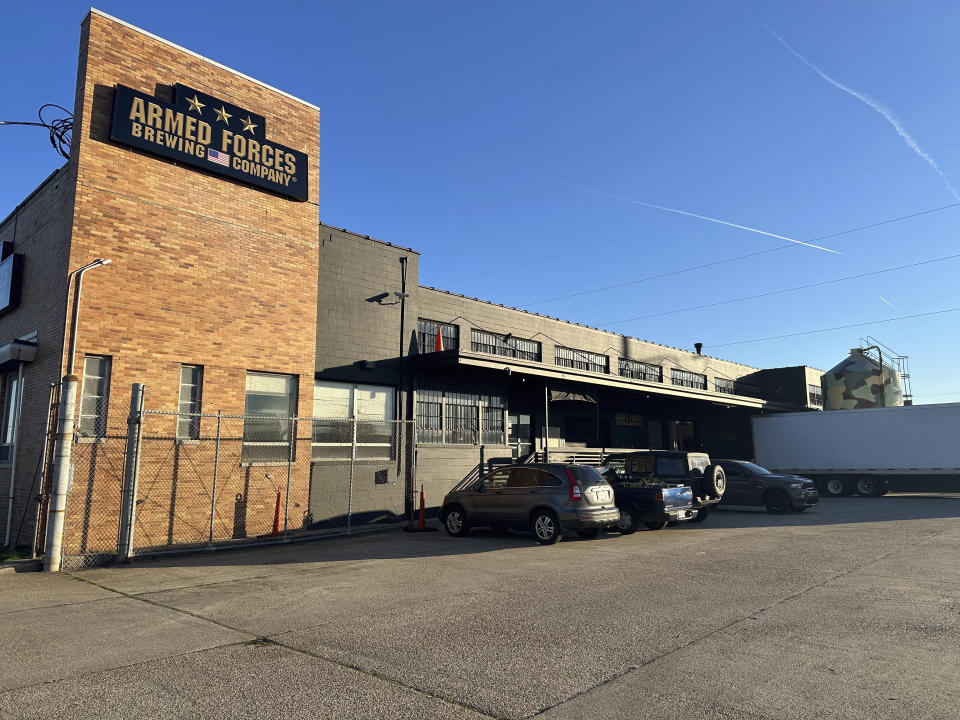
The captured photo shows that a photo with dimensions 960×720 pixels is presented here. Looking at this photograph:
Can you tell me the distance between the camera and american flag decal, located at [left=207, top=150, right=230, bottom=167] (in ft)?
47.5

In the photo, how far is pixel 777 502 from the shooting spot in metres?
19.4

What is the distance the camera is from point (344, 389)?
16.9 m

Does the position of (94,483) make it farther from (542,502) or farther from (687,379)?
(687,379)

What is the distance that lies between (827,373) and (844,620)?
34.7m

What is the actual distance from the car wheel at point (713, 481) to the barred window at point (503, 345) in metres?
7.32

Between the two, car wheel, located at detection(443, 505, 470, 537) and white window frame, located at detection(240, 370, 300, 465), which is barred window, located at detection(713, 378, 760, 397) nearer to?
car wheel, located at detection(443, 505, 470, 537)

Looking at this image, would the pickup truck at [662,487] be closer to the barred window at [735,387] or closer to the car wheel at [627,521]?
the car wheel at [627,521]

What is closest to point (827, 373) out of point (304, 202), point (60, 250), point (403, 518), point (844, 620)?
point (403, 518)

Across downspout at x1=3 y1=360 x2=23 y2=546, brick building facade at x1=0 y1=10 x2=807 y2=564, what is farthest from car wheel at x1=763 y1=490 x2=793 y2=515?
downspout at x1=3 y1=360 x2=23 y2=546

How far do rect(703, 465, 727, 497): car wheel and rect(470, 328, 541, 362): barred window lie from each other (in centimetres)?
732

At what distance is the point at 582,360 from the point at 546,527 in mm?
13439

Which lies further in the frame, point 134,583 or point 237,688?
point 134,583

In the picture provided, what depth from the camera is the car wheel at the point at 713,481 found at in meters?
16.5

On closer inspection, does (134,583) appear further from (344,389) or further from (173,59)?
(173,59)
